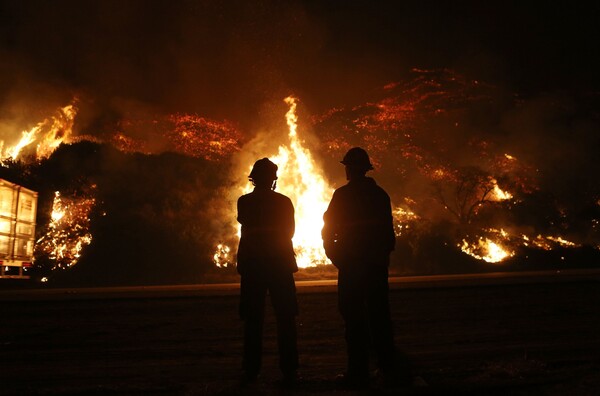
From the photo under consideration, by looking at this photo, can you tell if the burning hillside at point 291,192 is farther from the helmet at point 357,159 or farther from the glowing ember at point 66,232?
the helmet at point 357,159

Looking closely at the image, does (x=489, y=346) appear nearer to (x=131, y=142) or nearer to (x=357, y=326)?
(x=357, y=326)

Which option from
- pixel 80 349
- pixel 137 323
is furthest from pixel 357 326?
pixel 137 323

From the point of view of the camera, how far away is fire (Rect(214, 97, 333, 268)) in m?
25.1

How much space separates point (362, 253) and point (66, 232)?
2362 centimetres

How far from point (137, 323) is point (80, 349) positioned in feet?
5.53

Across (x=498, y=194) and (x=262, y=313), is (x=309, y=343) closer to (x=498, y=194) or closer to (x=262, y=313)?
(x=262, y=313)

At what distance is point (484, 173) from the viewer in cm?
3145

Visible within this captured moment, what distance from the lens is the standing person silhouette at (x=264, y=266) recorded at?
498cm

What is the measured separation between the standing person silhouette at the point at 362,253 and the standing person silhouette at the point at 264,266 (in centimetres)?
46

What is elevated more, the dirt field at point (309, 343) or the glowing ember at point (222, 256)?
the glowing ember at point (222, 256)

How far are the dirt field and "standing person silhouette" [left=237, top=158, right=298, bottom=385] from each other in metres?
0.37

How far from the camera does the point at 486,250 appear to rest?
27594 millimetres

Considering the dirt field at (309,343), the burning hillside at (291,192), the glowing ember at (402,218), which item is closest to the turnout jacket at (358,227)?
the dirt field at (309,343)

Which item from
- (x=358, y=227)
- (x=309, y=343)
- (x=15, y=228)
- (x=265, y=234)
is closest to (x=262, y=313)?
(x=265, y=234)
